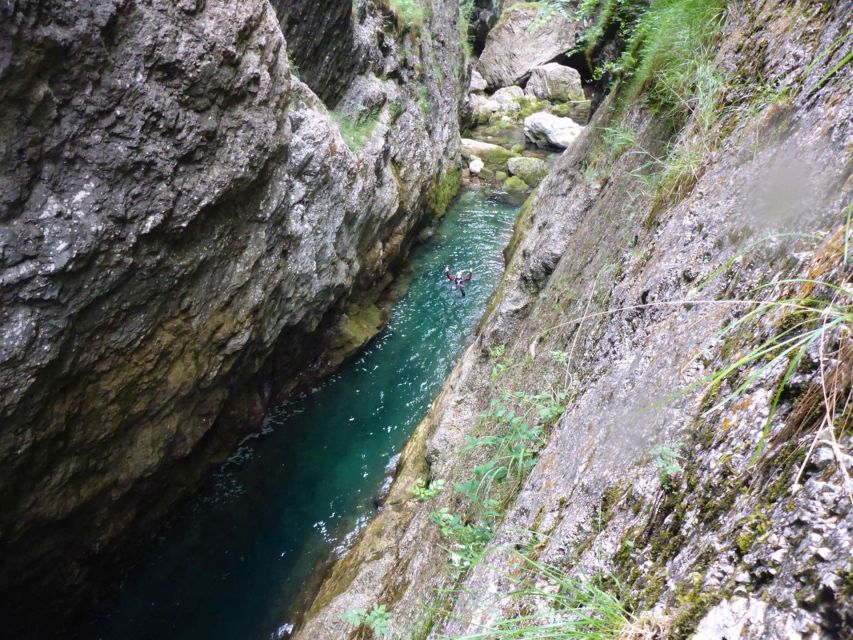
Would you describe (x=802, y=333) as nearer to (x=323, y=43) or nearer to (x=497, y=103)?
(x=323, y=43)

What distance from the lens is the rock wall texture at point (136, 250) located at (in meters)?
3.61

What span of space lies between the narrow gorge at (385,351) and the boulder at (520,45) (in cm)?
1806

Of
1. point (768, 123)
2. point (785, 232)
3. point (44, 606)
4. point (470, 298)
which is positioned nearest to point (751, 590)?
point (785, 232)

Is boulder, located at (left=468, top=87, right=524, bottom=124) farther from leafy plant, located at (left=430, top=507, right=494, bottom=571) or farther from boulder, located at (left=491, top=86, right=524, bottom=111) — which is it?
leafy plant, located at (left=430, top=507, right=494, bottom=571)

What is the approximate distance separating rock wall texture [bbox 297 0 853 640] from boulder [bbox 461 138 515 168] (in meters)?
15.3

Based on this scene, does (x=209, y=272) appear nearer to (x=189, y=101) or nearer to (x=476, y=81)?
Answer: (x=189, y=101)

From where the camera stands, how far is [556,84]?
23.9 metres

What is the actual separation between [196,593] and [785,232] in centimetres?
709

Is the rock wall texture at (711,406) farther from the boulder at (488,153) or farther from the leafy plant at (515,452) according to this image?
the boulder at (488,153)

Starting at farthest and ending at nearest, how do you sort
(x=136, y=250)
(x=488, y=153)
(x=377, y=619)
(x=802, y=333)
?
(x=488, y=153)
(x=136, y=250)
(x=377, y=619)
(x=802, y=333)

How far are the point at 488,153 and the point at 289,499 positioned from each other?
15.7 metres

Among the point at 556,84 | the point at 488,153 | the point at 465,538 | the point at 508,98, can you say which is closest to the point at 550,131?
the point at 488,153

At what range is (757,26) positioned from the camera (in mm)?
2795

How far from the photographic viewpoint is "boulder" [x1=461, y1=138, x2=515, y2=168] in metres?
18.7
